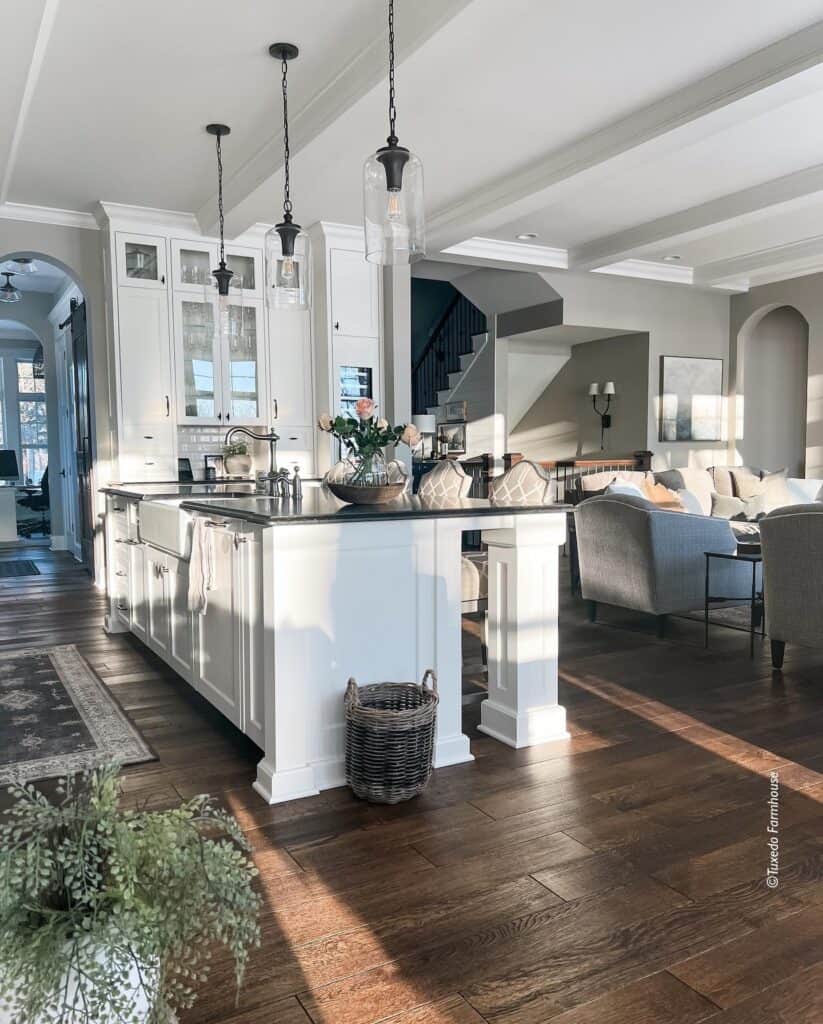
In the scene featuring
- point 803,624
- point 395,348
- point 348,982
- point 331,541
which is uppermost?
point 395,348

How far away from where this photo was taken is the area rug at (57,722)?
2928 mm

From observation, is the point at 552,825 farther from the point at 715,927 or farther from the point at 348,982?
the point at 348,982

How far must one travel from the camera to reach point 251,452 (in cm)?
666

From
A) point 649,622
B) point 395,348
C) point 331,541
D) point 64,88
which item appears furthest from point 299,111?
point 649,622

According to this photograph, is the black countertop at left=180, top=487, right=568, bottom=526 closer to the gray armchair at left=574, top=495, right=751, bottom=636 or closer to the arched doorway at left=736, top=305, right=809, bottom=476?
the gray armchair at left=574, top=495, right=751, bottom=636

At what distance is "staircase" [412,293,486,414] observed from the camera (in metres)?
9.99

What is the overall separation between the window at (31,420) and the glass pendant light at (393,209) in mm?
10466

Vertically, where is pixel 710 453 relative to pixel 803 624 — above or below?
above

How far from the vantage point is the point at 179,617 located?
365 centimetres

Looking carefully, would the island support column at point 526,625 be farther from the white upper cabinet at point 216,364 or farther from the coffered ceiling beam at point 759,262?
the coffered ceiling beam at point 759,262

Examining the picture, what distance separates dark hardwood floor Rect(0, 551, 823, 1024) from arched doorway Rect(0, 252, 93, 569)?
459 cm

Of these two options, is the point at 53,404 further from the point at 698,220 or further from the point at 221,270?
the point at 698,220

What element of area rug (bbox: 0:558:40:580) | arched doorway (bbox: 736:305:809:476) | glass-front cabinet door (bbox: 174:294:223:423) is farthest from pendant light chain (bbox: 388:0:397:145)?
arched doorway (bbox: 736:305:809:476)

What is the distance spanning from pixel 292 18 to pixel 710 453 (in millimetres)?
7529
